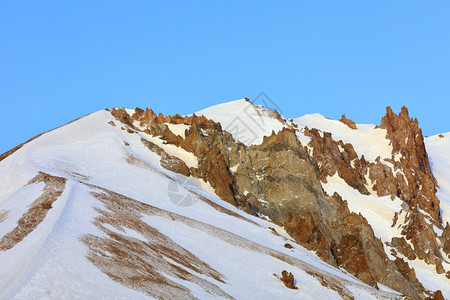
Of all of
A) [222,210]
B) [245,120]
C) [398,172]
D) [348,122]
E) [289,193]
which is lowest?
[222,210]

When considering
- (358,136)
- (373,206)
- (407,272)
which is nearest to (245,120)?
(358,136)

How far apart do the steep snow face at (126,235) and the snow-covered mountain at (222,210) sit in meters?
0.15

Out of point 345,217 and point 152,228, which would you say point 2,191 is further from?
point 345,217

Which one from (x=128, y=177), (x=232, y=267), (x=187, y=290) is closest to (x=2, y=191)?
(x=128, y=177)

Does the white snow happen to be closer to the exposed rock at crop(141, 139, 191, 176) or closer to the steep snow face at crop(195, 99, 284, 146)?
the steep snow face at crop(195, 99, 284, 146)

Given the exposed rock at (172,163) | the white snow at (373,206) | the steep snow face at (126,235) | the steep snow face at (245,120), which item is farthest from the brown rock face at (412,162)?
the exposed rock at (172,163)

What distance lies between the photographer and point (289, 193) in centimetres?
8019

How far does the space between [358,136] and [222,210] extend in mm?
63030

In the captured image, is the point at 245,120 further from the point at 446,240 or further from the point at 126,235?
the point at 126,235

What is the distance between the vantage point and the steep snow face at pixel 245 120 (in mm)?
99250

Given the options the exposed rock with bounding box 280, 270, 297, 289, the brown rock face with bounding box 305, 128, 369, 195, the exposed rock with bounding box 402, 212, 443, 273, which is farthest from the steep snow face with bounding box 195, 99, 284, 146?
the exposed rock with bounding box 280, 270, 297, 289

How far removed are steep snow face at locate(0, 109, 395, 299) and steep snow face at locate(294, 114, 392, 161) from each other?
45717 millimetres

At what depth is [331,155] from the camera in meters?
103

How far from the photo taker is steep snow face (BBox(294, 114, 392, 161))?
369 ft
